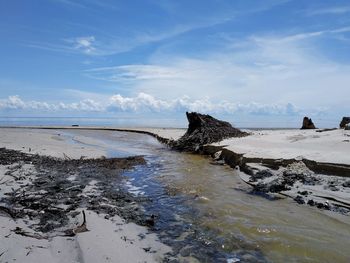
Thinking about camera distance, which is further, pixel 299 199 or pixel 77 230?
pixel 299 199

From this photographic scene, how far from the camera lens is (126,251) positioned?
5.31 meters

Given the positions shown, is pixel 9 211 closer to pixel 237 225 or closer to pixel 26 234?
pixel 26 234

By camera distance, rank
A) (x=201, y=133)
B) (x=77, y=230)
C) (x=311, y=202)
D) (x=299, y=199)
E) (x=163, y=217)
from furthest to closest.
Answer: (x=201, y=133)
(x=299, y=199)
(x=311, y=202)
(x=163, y=217)
(x=77, y=230)

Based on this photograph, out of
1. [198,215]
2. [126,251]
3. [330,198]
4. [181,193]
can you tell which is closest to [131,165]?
[181,193]

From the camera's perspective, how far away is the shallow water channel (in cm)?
561

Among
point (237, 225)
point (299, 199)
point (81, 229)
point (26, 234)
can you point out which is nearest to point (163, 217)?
point (237, 225)

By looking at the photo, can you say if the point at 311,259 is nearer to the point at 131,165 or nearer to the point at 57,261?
the point at 57,261

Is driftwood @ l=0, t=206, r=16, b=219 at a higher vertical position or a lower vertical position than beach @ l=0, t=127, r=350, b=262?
higher

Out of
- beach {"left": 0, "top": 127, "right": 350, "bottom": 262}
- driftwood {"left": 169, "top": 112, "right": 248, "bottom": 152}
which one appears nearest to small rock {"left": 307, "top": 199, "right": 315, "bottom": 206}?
beach {"left": 0, "top": 127, "right": 350, "bottom": 262}

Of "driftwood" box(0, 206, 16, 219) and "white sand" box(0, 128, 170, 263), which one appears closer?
"white sand" box(0, 128, 170, 263)

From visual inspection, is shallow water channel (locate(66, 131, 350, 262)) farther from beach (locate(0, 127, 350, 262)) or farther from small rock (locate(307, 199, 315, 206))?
small rock (locate(307, 199, 315, 206))

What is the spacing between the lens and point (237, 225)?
696cm

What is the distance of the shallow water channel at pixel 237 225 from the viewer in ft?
18.4

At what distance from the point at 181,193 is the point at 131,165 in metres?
5.32
